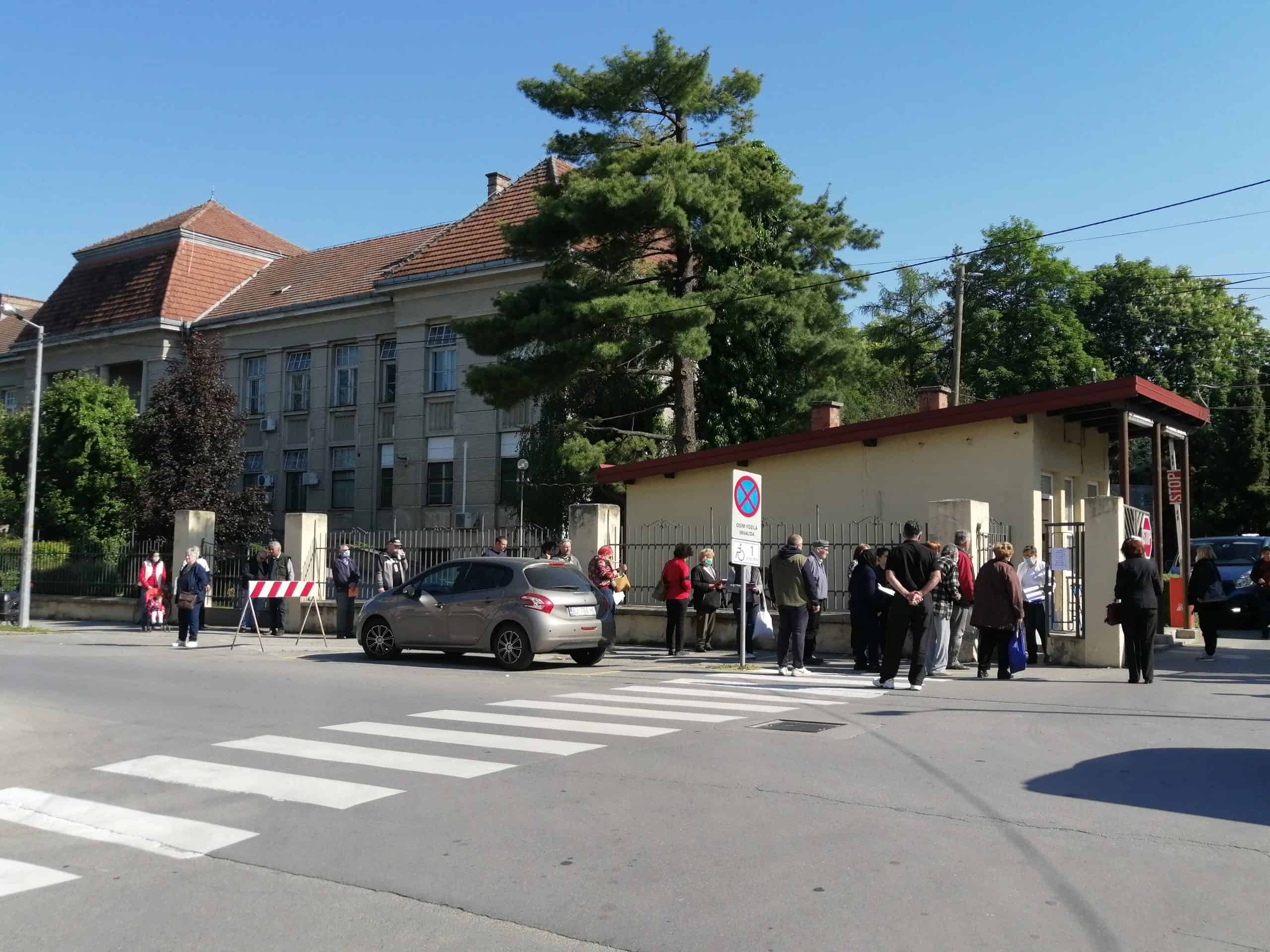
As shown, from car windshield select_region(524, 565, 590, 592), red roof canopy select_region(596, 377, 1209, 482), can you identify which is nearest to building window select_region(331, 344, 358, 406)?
red roof canopy select_region(596, 377, 1209, 482)

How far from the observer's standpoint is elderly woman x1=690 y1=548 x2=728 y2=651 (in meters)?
18.8

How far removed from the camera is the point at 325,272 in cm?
4506

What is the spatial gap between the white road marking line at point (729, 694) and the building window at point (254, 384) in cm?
3346

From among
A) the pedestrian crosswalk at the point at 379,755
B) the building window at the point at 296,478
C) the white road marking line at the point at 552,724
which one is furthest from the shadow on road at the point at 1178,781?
the building window at the point at 296,478

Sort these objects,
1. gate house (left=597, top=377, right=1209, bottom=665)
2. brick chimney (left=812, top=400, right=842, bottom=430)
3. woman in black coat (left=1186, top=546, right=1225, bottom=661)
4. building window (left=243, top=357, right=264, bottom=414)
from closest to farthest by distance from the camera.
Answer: woman in black coat (left=1186, top=546, right=1225, bottom=661) → gate house (left=597, top=377, right=1209, bottom=665) → brick chimney (left=812, top=400, right=842, bottom=430) → building window (left=243, top=357, right=264, bottom=414)

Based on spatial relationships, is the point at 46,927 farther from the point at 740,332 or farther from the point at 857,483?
the point at 740,332

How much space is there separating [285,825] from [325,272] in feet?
133

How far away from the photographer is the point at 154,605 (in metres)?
26.2

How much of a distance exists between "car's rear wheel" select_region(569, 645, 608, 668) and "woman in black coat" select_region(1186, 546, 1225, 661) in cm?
874

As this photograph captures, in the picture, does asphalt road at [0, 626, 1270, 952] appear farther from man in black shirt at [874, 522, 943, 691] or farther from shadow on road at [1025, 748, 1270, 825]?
man in black shirt at [874, 522, 943, 691]

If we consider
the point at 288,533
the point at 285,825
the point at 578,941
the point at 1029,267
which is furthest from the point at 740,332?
the point at 1029,267

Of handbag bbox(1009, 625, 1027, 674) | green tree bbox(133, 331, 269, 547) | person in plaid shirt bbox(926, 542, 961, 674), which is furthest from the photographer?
green tree bbox(133, 331, 269, 547)

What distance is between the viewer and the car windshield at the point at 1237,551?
26047mm

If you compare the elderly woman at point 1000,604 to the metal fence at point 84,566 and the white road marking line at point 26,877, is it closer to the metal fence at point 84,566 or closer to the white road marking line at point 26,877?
the white road marking line at point 26,877
